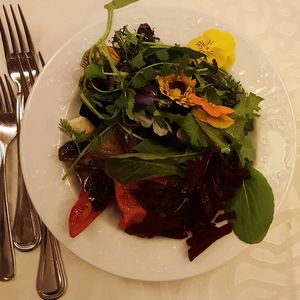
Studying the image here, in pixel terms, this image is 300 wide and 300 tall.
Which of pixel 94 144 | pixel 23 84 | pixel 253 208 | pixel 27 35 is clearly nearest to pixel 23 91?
pixel 23 84

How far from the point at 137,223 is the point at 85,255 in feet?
0.46

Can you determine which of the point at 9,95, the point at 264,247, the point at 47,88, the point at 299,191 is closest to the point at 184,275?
the point at 264,247

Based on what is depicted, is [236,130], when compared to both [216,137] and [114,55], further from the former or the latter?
[114,55]

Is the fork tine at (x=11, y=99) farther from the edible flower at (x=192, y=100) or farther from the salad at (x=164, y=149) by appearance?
the edible flower at (x=192, y=100)

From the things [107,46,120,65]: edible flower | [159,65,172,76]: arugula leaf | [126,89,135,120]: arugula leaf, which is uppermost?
[159,65,172,76]: arugula leaf

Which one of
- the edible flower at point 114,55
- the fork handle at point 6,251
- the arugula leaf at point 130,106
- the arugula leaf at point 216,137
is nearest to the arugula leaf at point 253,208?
the arugula leaf at point 216,137

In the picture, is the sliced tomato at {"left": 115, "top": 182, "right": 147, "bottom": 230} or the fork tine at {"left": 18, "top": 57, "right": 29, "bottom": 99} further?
the fork tine at {"left": 18, "top": 57, "right": 29, "bottom": 99}

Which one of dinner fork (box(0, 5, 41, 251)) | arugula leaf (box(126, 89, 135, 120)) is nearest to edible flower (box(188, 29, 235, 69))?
arugula leaf (box(126, 89, 135, 120))

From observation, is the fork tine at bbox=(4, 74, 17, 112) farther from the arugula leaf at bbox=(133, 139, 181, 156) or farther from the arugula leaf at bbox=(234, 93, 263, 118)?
the arugula leaf at bbox=(234, 93, 263, 118)

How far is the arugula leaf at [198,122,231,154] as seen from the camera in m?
0.92

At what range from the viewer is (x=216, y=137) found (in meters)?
0.94

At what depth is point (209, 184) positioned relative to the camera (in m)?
0.97

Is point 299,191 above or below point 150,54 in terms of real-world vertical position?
below

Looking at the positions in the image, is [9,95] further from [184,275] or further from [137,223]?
[184,275]
